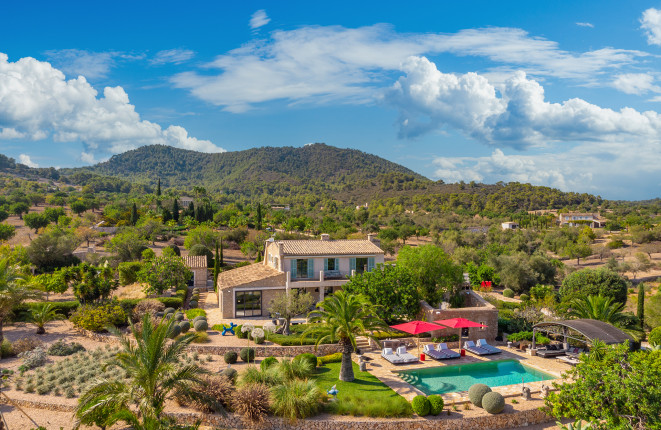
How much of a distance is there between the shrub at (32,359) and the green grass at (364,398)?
1432 cm

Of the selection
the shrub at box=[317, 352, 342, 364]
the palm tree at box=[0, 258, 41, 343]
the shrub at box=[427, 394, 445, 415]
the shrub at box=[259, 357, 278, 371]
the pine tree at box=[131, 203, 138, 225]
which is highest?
the pine tree at box=[131, 203, 138, 225]

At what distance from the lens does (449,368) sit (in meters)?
23.3

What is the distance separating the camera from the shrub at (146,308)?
28.4 metres

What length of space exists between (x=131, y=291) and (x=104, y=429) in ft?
79.3

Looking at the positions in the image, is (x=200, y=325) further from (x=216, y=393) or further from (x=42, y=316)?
(x=42, y=316)

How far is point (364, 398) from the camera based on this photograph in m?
18.5

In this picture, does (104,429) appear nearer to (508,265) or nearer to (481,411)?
(481,411)

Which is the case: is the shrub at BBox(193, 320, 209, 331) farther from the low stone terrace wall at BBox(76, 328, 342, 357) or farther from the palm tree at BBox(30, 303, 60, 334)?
the palm tree at BBox(30, 303, 60, 334)

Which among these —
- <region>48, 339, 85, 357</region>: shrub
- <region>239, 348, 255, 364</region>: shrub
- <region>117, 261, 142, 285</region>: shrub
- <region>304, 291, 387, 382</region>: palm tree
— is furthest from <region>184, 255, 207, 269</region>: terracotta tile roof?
<region>304, 291, 387, 382</region>: palm tree

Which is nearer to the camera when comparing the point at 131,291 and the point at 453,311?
the point at 453,311

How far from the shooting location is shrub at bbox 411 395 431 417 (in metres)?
17.6

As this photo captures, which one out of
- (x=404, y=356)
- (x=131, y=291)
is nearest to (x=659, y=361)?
(x=404, y=356)

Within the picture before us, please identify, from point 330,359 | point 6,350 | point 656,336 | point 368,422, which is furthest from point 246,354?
point 656,336

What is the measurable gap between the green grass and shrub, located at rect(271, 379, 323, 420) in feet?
2.63
